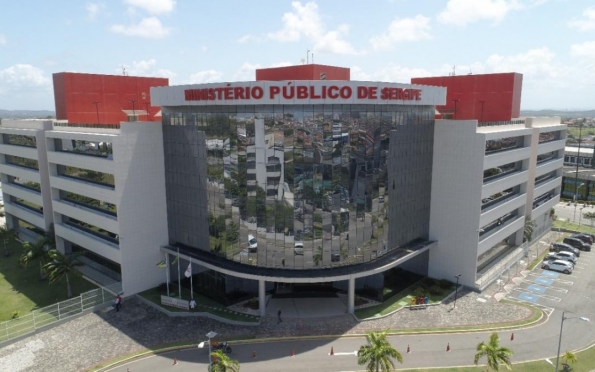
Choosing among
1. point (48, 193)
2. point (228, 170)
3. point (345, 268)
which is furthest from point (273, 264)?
point (48, 193)

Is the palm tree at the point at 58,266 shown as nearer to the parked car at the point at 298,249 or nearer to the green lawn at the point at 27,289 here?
the green lawn at the point at 27,289

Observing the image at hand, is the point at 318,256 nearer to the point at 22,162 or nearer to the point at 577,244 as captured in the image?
the point at 577,244

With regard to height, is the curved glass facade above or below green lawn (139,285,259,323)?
above

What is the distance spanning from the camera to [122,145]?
49719 millimetres

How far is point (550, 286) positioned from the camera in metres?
56.2

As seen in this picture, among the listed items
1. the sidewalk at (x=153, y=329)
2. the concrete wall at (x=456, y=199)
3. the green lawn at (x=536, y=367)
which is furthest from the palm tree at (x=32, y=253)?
the concrete wall at (x=456, y=199)

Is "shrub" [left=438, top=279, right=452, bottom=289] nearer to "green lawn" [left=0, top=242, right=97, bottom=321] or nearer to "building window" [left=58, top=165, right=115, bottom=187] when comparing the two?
"building window" [left=58, top=165, right=115, bottom=187]

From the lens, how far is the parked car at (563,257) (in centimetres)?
6400

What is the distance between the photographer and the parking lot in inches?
2045

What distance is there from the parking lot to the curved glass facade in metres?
18.0

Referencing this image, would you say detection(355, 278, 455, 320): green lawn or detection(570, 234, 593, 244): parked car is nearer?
detection(355, 278, 455, 320): green lawn

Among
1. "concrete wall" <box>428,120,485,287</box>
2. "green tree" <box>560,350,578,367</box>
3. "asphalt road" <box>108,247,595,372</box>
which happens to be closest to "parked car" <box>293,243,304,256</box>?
"asphalt road" <box>108,247,595,372</box>

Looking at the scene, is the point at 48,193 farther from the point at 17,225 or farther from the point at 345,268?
the point at 345,268

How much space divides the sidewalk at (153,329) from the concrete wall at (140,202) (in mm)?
4438
